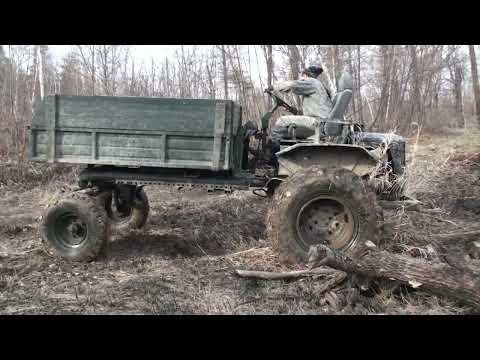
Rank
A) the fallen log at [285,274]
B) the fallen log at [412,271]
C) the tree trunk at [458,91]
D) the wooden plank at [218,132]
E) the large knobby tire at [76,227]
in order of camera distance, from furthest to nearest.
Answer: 1. the tree trunk at [458,91]
2. the large knobby tire at [76,227]
3. the wooden plank at [218,132]
4. the fallen log at [285,274]
5. the fallen log at [412,271]

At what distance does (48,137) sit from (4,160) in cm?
728

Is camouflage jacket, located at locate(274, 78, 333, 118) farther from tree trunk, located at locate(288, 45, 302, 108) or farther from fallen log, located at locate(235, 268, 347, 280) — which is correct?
tree trunk, located at locate(288, 45, 302, 108)

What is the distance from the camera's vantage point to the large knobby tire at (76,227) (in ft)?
17.3

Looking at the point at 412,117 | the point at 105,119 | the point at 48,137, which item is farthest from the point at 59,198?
the point at 412,117

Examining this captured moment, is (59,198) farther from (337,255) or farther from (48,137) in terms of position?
(337,255)

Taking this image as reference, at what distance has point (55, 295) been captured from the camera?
438 centimetres

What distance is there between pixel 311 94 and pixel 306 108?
20 centimetres

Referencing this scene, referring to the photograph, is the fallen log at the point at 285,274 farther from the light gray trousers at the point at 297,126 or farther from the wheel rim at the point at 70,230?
the wheel rim at the point at 70,230

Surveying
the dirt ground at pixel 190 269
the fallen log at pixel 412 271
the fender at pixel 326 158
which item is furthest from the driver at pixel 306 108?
the fallen log at pixel 412 271

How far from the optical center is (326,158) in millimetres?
5461

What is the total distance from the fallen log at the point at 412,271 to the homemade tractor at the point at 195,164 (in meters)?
0.84

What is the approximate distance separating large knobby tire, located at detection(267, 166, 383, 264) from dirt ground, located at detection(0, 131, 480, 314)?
308 millimetres

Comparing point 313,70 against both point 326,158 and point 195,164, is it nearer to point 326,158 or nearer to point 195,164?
point 326,158

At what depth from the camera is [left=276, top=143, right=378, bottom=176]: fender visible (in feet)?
17.7
